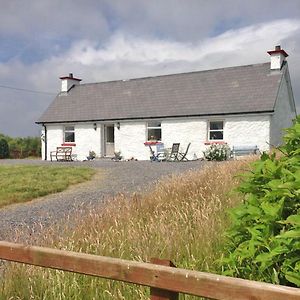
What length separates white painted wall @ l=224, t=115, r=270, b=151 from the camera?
2128 centimetres

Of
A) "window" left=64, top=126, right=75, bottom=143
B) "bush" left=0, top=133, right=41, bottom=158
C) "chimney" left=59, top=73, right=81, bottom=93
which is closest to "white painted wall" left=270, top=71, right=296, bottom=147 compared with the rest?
"window" left=64, top=126, right=75, bottom=143

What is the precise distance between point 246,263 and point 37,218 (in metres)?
5.61

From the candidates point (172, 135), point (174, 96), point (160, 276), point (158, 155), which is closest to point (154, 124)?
point (172, 135)

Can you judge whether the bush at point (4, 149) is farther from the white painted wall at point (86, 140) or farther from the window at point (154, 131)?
the window at point (154, 131)

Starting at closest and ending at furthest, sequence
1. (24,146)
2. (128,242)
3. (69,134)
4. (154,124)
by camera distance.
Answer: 1. (128,242)
2. (154,124)
3. (69,134)
4. (24,146)

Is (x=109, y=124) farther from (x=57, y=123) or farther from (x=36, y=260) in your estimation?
(x=36, y=260)

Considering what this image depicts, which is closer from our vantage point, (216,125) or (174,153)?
(174,153)

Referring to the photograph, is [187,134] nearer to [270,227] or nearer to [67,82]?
[67,82]

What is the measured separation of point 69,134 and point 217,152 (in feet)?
37.6

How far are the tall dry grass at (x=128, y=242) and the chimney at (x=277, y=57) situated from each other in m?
18.8

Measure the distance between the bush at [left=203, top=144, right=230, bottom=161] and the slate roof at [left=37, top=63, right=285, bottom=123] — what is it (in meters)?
1.97

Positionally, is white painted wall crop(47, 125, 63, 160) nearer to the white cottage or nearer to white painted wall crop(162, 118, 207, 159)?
the white cottage

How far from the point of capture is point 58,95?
31.0 metres

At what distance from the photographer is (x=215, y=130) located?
23.2m
